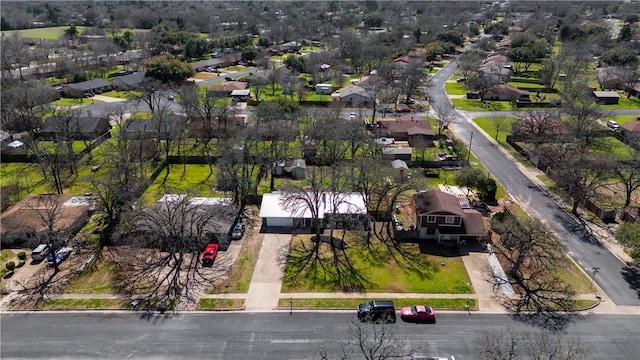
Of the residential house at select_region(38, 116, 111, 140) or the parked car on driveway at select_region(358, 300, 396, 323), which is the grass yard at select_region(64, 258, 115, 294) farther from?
the residential house at select_region(38, 116, 111, 140)

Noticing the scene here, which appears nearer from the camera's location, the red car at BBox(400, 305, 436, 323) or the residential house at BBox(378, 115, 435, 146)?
the red car at BBox(400, 305, 436, 323)

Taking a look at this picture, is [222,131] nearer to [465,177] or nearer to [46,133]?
[46,133]

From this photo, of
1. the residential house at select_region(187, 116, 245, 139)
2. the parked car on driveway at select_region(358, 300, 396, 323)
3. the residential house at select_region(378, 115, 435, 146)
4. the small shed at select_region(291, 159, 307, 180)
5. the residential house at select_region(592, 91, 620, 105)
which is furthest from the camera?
the residential house at select_region(592, 91, 620, 105)

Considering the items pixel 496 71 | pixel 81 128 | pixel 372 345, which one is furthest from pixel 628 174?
pixel 81 128

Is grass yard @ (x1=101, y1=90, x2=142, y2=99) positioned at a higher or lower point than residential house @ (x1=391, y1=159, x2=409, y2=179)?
higher

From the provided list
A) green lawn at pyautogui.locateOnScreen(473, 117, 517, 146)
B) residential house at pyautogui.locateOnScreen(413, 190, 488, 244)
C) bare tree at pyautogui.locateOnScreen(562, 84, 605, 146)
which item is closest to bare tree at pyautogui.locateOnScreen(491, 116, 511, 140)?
green lawn at pyautogui.locateOnScreen(473, 117, 517, 146)

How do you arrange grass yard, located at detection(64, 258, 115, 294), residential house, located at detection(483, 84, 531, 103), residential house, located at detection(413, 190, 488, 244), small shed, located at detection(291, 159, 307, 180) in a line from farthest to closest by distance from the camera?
residential house, located at detection(483, 84, 531, 103) < small shed, located at detection(291, 159, 307, 180) < residential house, located at detection(413, 190, 488, 244) < grass yard, located at detection(64, 258, 115, 294)
